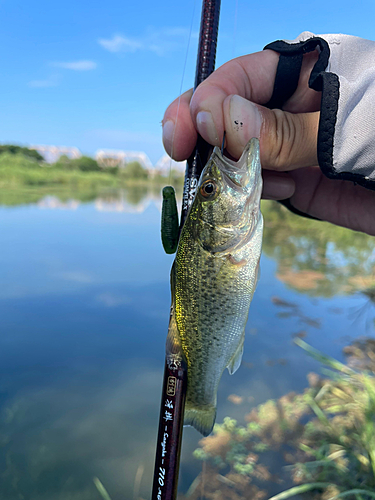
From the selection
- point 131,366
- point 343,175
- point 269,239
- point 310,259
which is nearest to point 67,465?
point 131,366

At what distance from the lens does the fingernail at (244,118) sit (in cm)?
85

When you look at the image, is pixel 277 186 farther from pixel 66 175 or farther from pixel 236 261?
pixel 66 175

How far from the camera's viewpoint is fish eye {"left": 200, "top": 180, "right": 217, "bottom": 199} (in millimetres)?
930

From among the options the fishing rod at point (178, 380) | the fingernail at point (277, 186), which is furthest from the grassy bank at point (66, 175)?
the fishing rod at point (178, 380)

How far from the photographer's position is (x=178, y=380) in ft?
2.75

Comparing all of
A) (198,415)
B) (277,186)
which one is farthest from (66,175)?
(198,415)

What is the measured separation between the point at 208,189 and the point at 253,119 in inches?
8.7

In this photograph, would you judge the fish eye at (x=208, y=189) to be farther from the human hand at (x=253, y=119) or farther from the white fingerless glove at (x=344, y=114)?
the white fingerless glove at (x=344, y=114)

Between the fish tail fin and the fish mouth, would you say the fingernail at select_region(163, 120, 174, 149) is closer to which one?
the fish mouth

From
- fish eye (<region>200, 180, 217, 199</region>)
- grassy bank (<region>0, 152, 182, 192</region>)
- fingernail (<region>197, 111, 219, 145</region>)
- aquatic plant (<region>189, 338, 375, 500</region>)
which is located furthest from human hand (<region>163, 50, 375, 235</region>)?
grassy bank (<region>0, 152, 182, 192</region>)

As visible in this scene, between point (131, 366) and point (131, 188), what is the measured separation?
23.2m

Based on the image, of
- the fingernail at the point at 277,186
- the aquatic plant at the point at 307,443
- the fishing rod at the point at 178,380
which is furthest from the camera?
the aquatic plant at the point at 307,443

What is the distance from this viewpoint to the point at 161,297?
567 centimetres

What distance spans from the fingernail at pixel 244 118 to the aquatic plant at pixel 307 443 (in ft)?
7.67
